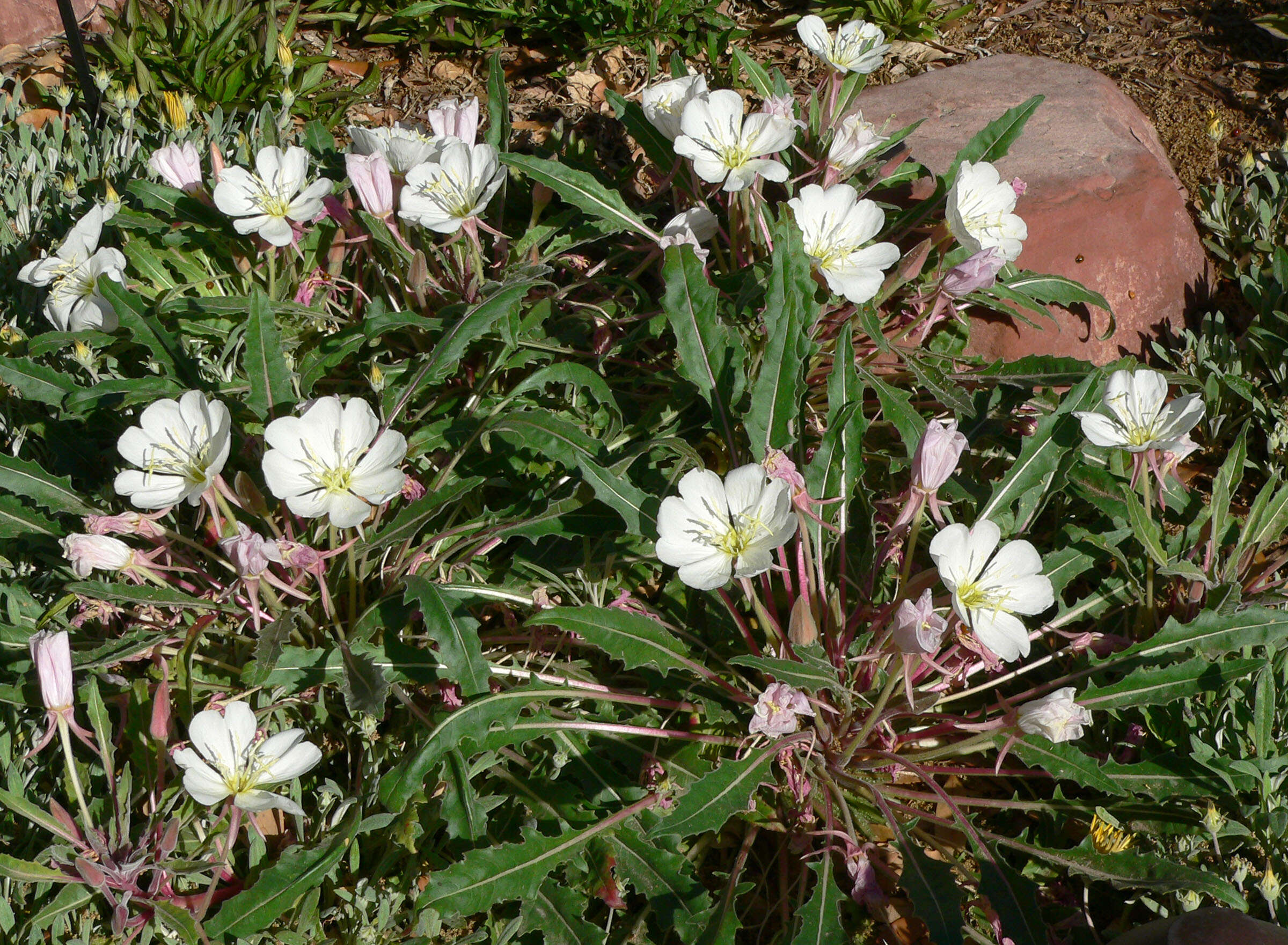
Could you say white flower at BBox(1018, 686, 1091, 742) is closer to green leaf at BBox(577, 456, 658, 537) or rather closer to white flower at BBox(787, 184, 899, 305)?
green leaf at BBox(577, 456, 658, 537)

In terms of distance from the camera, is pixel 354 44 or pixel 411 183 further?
pixel 354 44

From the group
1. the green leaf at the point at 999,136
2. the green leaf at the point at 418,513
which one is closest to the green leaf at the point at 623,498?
the green leaf at the point at 418,513

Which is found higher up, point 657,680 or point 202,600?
point 202,600

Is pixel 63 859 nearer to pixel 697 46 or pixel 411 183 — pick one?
pixel 411 183

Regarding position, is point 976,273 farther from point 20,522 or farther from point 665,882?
point 20,522

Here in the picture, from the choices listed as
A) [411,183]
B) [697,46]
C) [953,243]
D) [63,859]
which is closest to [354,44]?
[697,46]
